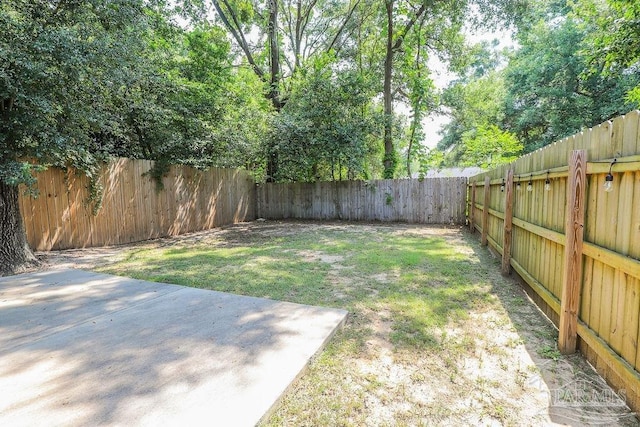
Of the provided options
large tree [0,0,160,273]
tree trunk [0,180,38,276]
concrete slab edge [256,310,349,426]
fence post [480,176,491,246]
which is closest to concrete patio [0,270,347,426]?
concrete slab edge [256,310,349,426]

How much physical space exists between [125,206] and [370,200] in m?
6.79

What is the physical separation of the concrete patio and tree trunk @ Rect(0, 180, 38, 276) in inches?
49.7

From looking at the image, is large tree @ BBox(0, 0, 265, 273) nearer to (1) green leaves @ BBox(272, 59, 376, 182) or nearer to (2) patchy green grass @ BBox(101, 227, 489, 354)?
(2) patchy green grass @ BBox(101, 227, 489, 354)

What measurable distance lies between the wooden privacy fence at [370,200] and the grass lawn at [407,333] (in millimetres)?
3927

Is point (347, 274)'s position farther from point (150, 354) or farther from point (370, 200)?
point (370, 200)

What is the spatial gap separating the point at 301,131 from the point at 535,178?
702 centimetres

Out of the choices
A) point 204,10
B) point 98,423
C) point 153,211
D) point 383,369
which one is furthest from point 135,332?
point 204,10

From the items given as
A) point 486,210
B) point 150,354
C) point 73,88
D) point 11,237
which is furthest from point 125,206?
point 486,210

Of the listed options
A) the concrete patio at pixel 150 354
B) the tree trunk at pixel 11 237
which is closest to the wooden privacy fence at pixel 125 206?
the tree trunk at pixel 11 237

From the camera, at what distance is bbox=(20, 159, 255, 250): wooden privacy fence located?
5500mm

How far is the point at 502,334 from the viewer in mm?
2498

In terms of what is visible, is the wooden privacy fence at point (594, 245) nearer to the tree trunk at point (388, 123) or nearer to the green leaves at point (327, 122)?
the green leaves at point (327, 122)

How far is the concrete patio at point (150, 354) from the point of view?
1.54m

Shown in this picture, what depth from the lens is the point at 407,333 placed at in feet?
8.20
